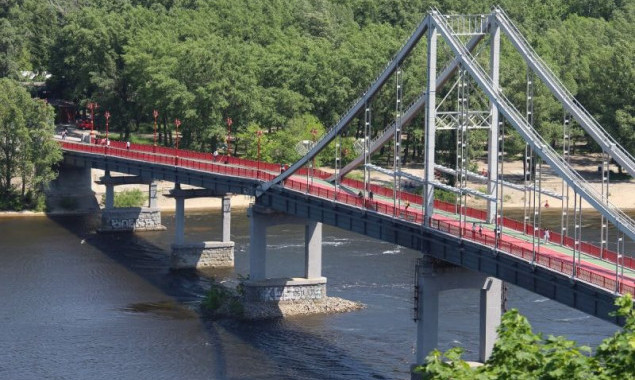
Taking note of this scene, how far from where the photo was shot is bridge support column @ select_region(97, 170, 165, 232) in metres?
141

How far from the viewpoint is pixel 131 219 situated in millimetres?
142125

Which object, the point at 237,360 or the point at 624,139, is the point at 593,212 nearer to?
the point at 624,139

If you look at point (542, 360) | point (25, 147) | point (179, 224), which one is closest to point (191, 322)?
point (179, 224)

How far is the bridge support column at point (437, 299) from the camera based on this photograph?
270 ft

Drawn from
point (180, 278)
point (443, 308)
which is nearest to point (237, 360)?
point (443, 308)

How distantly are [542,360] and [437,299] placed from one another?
39577 millimetres

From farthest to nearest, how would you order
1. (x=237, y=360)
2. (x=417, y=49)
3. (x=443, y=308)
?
(x=417, y=49)
(x=443, y=308)
(x=237, y=360)

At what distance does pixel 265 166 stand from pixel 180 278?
12610 mm

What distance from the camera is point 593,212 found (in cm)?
15562

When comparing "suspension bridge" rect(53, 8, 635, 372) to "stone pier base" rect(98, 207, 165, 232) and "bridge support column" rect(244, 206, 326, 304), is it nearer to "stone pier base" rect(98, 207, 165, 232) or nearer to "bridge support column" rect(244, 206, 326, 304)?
"bridge support column" rect(244, 206, 326, 304)

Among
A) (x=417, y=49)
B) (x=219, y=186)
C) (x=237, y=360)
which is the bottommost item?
(x=237, y=360)

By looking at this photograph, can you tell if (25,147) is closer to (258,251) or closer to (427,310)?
(258,251)

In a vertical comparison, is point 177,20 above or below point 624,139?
above

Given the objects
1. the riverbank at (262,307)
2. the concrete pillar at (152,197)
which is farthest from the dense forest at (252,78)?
the riverbank at (262,307)
